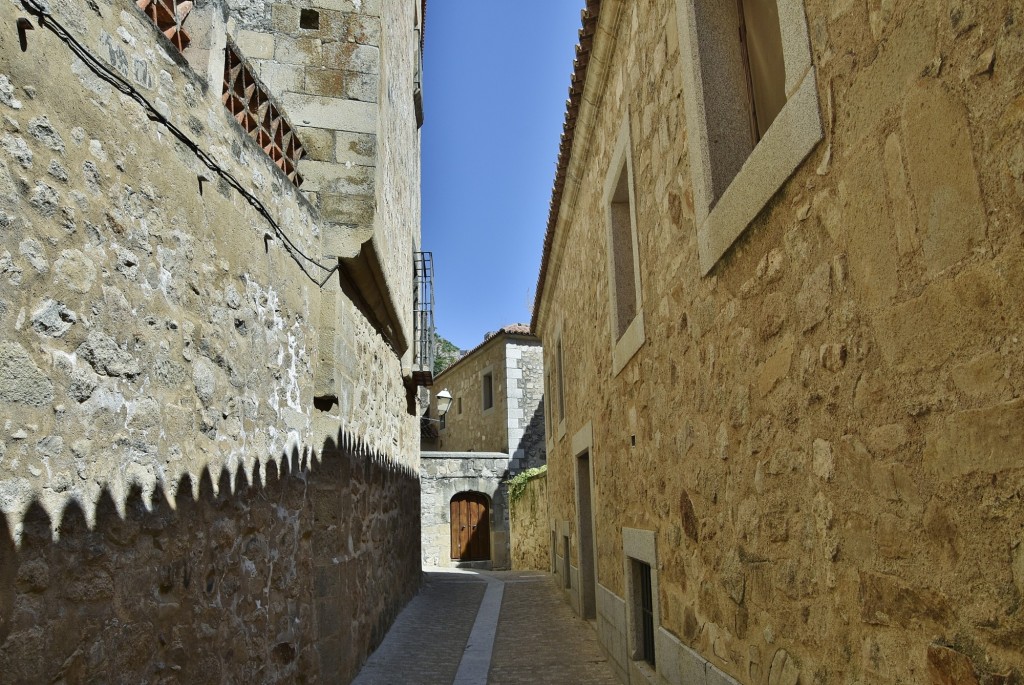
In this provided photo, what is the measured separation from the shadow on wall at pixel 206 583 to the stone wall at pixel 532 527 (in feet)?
26.0

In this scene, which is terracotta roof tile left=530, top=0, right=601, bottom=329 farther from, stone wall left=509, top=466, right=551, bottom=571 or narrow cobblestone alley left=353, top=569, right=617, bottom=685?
stone wall left=509, top=466, right=551, bottom=571

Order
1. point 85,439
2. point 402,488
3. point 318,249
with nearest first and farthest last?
point 85,439
point 318,249
point 402,488

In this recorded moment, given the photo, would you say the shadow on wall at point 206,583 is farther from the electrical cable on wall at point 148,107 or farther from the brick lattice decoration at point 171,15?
the brick lattice decoration at point 171,15

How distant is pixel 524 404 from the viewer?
762 inches

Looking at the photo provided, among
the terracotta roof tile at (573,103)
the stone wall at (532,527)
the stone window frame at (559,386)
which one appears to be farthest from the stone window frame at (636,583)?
the stone wall at (532,527)

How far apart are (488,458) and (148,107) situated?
15.8 metres

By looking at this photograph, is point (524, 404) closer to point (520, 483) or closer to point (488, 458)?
point (488, 458)

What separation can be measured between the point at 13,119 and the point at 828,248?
246 centimetres

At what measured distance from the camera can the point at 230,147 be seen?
3.79m

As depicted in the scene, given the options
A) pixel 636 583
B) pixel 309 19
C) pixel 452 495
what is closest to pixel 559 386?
pixel 636 583

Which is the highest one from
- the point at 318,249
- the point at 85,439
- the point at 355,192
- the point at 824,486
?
the point at 355,192

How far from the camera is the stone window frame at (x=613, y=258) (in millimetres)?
4582

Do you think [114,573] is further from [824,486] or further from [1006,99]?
[1006,99]

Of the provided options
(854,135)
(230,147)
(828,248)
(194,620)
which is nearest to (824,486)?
(828,248)
